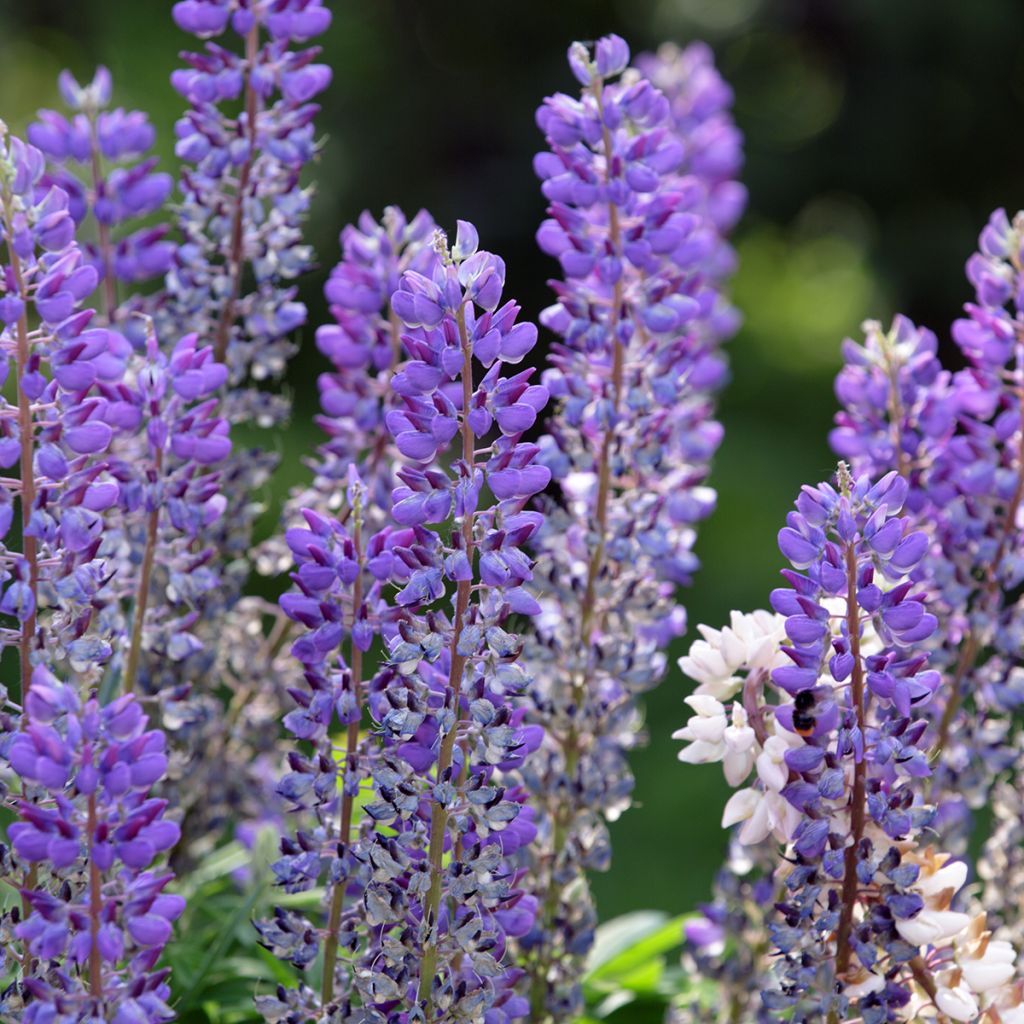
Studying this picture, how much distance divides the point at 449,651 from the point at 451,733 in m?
0.12

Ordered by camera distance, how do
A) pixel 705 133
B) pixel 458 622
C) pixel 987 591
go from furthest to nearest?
pixel 705 133, pixel 987 591, pixel 458 622

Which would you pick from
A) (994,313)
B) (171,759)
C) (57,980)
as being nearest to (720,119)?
(994,313)

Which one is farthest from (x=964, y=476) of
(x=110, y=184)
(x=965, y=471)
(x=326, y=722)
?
(x=110, y=184)

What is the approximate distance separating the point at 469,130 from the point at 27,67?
3960 millimetres

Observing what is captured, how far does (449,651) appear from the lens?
5.10 feet

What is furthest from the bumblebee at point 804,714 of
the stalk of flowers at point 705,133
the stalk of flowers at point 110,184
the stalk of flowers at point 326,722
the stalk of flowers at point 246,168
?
the stalk of flowers at point 705,133

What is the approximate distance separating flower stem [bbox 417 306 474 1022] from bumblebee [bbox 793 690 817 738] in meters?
0.34

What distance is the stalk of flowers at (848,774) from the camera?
57.8 inches

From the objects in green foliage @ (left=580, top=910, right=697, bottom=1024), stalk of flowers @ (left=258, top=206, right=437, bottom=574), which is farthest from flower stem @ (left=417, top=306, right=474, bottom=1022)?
green foliage @ (left=580, top=910, right=697, bottom=1024)

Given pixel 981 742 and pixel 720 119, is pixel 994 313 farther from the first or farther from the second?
pixel 720 119

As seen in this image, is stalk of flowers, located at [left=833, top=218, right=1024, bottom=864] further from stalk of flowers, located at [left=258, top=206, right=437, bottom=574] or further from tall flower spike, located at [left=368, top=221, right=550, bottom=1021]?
tall flower spike, located at [left=368, top=221, right=550, bottom=1021]

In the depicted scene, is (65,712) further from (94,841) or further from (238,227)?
(238,227)

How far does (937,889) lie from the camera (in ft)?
5.14

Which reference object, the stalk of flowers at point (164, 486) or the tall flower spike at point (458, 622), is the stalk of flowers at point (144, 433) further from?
the tall flower spike at point (458, 622)
